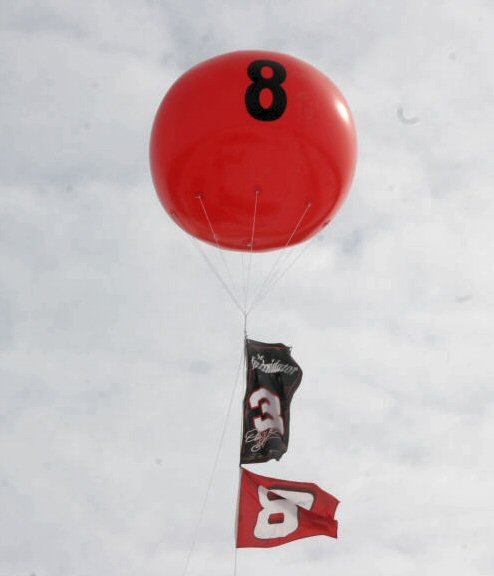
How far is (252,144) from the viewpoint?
16438 mm

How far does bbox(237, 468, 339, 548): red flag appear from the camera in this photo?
16797 mm

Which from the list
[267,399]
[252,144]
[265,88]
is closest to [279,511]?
[267,399]

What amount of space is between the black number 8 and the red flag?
5998 millimetres

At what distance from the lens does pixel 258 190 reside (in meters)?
16.8

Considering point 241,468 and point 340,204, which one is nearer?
point 241,468

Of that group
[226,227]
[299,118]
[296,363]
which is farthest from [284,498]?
[299,118]

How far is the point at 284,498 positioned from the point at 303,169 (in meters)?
5.58

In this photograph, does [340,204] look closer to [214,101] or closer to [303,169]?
[303,169]
